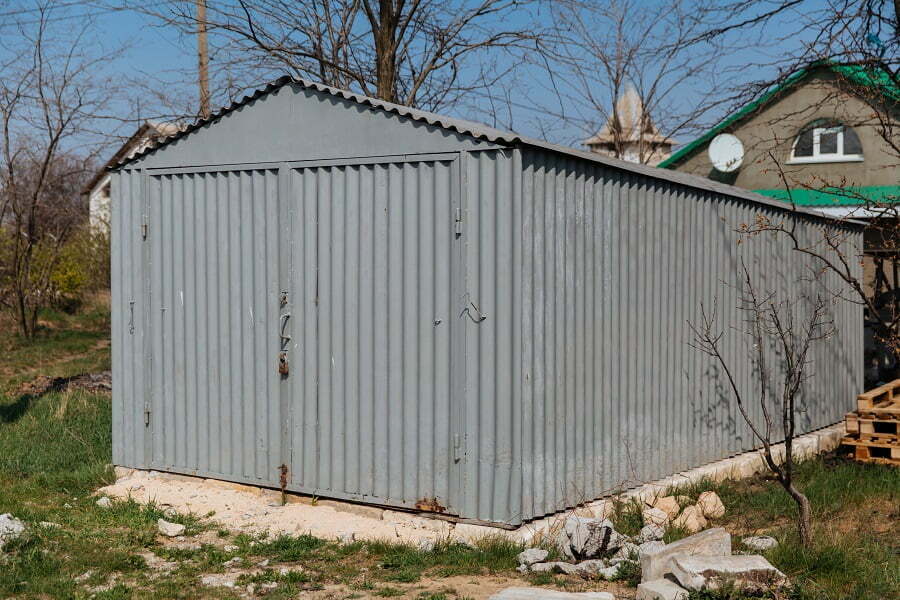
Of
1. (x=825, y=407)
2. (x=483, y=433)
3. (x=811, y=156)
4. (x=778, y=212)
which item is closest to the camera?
(x=483, y=433)

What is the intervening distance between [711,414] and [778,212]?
8.83 ft

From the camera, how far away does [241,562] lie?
21.0ft

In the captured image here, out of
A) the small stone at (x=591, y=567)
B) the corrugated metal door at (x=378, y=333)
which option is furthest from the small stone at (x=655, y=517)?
the corrugated metal door at (x=378, y=333)

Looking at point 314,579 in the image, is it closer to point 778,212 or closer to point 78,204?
point 778,212

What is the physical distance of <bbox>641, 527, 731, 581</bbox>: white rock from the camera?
17.9 feet

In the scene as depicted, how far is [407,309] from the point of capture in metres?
7.15


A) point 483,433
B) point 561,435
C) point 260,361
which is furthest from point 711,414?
point 260,361

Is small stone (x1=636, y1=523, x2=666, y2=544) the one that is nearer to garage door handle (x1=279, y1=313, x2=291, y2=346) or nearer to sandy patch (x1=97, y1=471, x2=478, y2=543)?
sandy patch (x1=97, y1=471, x2=478, y2=543)

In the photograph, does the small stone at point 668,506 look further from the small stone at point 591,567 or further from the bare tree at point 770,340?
the bare tree at point 770,340

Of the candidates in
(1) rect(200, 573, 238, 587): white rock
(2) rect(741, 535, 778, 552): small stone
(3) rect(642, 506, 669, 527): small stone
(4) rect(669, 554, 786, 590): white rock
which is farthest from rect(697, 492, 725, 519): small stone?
(1) rect(200, 573, 238, 587): white rock

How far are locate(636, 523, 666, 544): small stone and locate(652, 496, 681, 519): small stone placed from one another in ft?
2.93

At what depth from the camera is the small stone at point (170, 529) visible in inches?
280

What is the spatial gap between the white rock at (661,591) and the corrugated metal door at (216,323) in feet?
Answer: 11.7

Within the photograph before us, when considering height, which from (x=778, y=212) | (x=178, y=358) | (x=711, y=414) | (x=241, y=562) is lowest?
(x=241, y=562)
